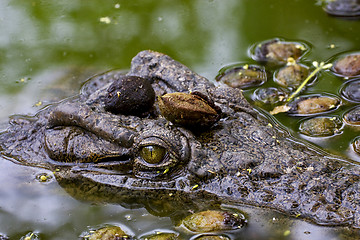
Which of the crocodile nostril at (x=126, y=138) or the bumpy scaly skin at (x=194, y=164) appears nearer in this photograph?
the bumpy scaly skin at (x=194, y=164)

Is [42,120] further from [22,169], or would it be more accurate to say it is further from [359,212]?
[359,212]

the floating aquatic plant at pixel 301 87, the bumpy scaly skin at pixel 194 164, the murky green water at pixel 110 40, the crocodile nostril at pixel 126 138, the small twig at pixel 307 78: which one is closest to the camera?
the bumpy scaly skin at pixel 194 164

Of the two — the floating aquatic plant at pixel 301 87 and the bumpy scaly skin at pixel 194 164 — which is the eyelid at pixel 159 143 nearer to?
the bumpy scaly skin at pixel 194 164

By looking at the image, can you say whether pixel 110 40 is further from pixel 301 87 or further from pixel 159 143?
pixel 159 143

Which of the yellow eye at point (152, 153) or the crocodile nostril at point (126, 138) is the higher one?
the crocodile nostril at point (126, 138)

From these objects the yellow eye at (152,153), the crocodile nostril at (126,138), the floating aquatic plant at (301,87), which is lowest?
the floating aquatic plant at (301,87)

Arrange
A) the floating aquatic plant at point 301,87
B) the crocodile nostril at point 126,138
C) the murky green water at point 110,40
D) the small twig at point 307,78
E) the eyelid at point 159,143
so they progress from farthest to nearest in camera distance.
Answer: the small twig at point 307,78
the floating aquatic plant at point 301,87
the murky green water at point 110,40
the crocodile nostril at point 126,138
the eyelid at point 159,143

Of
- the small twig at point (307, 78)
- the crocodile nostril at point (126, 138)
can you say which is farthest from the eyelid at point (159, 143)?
the small twig at point (307, 78)
